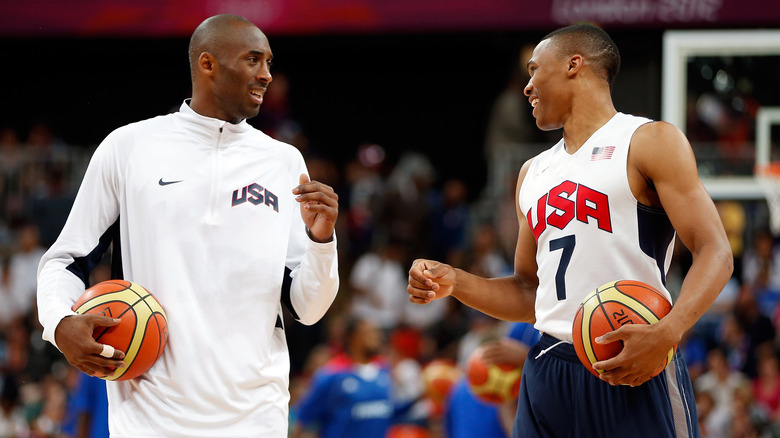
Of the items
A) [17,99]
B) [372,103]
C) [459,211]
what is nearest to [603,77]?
[459,211]

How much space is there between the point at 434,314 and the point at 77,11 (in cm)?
632

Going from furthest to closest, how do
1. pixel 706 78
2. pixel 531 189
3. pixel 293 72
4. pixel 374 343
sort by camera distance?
pixel 293 72 → pixel 706 78 → pixel 374 343 → pixel 531 189

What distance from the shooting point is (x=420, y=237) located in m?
14.4

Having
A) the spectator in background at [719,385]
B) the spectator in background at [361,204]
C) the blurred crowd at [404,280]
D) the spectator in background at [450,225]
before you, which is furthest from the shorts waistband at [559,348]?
the spectator in background at [361,204]

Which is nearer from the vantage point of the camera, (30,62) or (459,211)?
(459,211)

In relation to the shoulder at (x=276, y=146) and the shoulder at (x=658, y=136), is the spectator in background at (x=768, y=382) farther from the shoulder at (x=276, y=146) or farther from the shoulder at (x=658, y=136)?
the shoulder at (x=276, y=146)

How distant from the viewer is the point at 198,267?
4012 mm

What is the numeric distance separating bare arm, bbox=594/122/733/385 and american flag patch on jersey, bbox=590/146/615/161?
0.34 ft

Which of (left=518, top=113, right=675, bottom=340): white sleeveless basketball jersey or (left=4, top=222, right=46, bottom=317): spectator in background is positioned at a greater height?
(left=518, top=113, right=675, bottom=340): white sleeveless basketball jersey

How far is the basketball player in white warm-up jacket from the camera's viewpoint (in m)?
3.93

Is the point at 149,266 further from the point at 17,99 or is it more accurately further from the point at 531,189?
the point at 17,99

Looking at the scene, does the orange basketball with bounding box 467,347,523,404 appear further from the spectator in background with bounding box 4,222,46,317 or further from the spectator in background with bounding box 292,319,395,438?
the spectator in background with bounding box 4,222,46,317

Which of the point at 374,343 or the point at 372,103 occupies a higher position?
the point at 372,103

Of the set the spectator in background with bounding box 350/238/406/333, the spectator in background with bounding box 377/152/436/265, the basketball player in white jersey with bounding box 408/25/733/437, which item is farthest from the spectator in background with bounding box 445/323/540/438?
the spectator in background with bounding box 377/152/436/265
